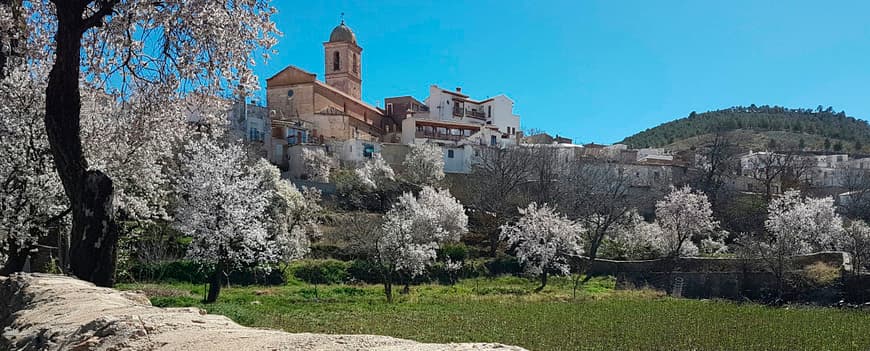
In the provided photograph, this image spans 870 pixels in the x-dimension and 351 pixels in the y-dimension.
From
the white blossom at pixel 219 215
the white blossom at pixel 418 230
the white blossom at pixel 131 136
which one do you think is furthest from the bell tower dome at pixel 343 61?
the white blossom at pixel 131 136

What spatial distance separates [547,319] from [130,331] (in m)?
16.0

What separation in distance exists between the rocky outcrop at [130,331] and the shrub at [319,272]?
27.4 meters

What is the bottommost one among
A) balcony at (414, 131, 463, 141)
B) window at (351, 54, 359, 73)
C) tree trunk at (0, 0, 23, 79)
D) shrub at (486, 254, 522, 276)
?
shrub at (486, 254, 522, 276)

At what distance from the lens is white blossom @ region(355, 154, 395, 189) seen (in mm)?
55469

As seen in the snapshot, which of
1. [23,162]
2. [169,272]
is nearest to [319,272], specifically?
[169,272]

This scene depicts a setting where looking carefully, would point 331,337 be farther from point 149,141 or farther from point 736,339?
point 736,339

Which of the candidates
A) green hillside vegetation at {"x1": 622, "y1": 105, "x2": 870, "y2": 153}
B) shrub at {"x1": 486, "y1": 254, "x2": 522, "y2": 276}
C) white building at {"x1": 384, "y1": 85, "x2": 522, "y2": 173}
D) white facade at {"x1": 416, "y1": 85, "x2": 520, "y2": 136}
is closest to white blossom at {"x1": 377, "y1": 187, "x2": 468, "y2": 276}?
shrub at {"x1": 486, "y1": 254, "x2": 522, "y2": 276}

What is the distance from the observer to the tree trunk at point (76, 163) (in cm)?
844

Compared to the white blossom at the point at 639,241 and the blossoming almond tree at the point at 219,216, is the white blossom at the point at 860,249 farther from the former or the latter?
the blossoming almond tree at the point at 219,216

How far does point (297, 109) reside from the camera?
240ft

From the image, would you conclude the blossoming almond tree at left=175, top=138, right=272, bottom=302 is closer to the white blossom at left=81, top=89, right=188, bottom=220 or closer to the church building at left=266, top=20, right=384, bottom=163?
the white blossom at left=81, top=89, right=188, bottom=220

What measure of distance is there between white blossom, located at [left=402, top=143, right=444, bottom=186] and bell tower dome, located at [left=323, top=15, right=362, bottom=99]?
90.0 feet

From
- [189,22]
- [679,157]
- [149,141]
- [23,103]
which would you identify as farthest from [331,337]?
[679,157]

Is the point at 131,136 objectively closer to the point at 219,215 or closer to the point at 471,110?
the point at 219,215
